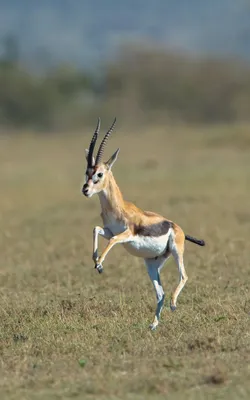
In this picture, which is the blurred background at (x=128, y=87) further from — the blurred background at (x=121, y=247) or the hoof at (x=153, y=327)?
the hoof at (x=153, y=327)

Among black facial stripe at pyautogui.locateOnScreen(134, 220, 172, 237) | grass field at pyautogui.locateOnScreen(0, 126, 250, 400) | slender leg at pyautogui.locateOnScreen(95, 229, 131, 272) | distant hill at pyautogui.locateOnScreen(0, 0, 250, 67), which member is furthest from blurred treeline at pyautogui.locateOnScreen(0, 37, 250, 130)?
distant hill at pyautogui.locateOnScreen(0, 0, 250, 67)

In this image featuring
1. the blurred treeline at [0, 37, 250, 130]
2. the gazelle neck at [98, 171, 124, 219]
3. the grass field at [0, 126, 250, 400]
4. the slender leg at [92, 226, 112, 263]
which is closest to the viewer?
the grass field at [0, 126, 250, 400]

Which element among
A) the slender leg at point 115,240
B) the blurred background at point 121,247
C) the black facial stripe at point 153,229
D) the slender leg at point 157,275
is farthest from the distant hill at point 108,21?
the slender leg at point 115,240

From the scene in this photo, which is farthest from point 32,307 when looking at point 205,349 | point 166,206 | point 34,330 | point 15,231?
point 166,206

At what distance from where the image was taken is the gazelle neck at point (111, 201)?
988 centimetres

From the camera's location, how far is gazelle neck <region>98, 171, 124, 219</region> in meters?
9.88

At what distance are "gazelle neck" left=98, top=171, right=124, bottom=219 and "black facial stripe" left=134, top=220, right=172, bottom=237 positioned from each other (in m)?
0.22

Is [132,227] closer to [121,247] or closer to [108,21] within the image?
[121,247]

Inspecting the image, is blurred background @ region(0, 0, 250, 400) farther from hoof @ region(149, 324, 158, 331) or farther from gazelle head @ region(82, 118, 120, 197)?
gazelle head @ region(82, 118, 120, 197)

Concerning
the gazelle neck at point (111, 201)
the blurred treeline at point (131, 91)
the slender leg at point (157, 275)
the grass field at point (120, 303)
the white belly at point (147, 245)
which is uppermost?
the gazelle neck at point (111, 201)

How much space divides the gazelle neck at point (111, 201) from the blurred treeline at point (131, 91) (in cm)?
3793

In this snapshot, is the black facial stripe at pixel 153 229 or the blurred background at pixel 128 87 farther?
the blurred background at pixel 128 87

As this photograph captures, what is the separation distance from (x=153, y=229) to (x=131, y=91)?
48830 millimetres

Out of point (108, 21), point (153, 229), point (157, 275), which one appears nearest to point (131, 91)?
point (157, 275)
